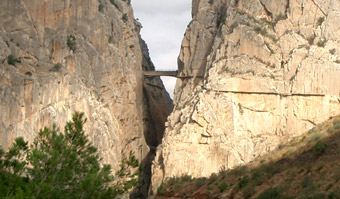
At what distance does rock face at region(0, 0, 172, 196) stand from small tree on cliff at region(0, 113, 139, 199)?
2447 cm

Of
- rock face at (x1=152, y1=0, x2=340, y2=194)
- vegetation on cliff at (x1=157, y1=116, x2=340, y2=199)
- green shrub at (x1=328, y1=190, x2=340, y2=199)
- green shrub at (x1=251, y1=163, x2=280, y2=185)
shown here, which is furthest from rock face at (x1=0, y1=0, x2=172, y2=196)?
green shrub at (x1=328, y1=190, x2=340, y2=199)

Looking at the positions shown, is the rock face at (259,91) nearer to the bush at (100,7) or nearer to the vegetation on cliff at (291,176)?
the vegetation on cliff at (291,176)

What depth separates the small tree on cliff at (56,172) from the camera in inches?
843

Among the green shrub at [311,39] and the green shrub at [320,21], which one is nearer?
the green shrub at [311,39]

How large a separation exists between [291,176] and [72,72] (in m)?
30.4

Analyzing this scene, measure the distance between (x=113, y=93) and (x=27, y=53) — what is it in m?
11.1

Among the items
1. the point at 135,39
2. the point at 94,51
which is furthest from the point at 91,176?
the point at 135,39

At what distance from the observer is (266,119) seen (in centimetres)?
5353

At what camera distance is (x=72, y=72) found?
189ft

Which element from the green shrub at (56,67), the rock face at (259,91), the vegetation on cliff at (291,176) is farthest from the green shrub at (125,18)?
the vegetation on cliff at (291,176)

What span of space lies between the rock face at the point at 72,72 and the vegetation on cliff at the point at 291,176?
51.7 ft

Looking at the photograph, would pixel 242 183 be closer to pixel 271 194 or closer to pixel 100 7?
pixel 271 194

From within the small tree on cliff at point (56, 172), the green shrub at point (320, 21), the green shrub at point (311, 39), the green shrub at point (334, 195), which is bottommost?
the green shrub at point (334, 195)

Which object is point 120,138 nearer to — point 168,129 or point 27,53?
point 168,129
